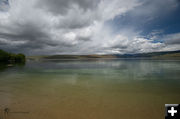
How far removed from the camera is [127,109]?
544 cm

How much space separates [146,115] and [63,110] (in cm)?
505

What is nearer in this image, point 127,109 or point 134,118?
point 134,118

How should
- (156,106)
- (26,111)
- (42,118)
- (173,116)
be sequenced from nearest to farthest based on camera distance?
1. (173,116)
2. (42,118)
3. (26,111)
4. (156,106)

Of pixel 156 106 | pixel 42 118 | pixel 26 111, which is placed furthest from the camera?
pixel 156 106

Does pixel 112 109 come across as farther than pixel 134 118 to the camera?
Yes

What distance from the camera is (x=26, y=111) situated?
516 centimetres

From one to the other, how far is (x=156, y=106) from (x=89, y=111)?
469 centimetres

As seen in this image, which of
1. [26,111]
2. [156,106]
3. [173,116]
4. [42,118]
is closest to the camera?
[173,116]

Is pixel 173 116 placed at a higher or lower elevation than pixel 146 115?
higher

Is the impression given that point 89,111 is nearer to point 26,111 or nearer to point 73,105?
point 73,105

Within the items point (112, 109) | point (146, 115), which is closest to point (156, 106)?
point (146, 115)

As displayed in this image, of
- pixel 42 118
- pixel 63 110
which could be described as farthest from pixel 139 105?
pixel 42 118

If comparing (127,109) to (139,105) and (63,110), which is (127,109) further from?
(63,110)

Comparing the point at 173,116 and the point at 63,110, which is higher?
the point at 173,116
